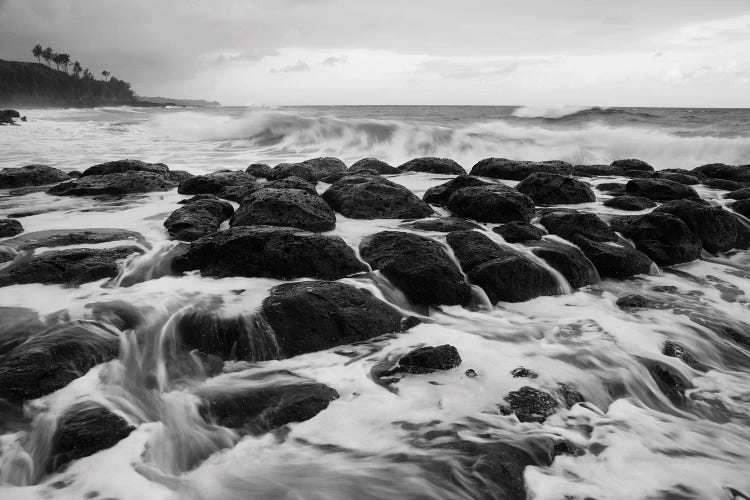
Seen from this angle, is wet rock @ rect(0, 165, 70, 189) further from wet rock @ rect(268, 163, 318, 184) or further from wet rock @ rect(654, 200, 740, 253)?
wet rock @ rect(654, 200, 740, 253)

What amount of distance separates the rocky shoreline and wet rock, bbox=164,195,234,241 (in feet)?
0.07

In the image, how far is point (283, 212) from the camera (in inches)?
228

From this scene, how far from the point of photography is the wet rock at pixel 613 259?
5.70 meters

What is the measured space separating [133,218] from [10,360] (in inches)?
142

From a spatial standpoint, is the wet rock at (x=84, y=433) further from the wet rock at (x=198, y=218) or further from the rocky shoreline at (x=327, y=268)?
the wet rock at (x=198, y=218)

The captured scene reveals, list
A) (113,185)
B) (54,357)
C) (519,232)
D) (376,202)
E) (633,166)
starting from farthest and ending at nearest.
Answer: (633,166) < (113,185) < (376,202) < (519,232) < (54,357)

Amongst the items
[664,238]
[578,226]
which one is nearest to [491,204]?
[578,226]

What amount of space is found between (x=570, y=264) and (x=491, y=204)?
1489 millimetres

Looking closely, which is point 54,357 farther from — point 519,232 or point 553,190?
point 553,190

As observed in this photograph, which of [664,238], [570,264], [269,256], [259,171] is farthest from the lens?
[259,171]

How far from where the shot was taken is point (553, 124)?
86.1ft

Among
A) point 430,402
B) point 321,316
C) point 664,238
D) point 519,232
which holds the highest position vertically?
point 519,232


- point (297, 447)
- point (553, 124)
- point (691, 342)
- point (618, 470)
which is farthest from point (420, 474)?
point (553, 124)

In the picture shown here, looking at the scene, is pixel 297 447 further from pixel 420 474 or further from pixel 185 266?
pixel 185 266
